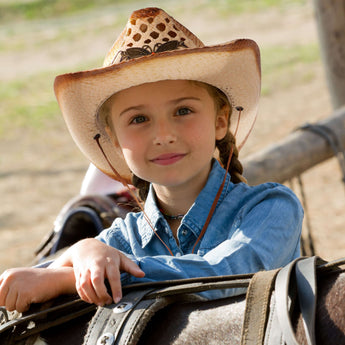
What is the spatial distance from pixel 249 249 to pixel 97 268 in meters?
0.40

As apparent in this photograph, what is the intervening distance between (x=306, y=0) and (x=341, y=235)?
16.3 metres

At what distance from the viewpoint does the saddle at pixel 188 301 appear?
3.72 ft

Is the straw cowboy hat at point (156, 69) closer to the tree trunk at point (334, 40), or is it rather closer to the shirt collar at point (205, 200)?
the shirt collar at point (205, 200)

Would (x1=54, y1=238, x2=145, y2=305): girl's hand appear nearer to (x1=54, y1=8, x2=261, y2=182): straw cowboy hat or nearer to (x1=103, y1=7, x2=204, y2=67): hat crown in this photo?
(x1=54, y1=8, x2=261, y2=182): straw cowboy hat

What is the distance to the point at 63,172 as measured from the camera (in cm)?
822

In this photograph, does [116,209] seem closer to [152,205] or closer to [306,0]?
[152,205]

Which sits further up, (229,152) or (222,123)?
(222,123)

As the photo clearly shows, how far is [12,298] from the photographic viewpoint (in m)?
1.54

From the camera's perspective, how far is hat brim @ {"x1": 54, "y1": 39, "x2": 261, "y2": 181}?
1.81m

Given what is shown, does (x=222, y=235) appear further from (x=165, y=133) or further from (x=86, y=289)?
(x=86, y=289)

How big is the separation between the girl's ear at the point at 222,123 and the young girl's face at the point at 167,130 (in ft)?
0.45

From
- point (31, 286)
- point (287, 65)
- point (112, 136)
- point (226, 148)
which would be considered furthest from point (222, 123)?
point (287, 65)

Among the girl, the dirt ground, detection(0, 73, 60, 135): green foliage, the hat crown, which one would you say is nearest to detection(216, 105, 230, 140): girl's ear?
the girl

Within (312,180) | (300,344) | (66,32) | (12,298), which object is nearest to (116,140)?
(12,298)
